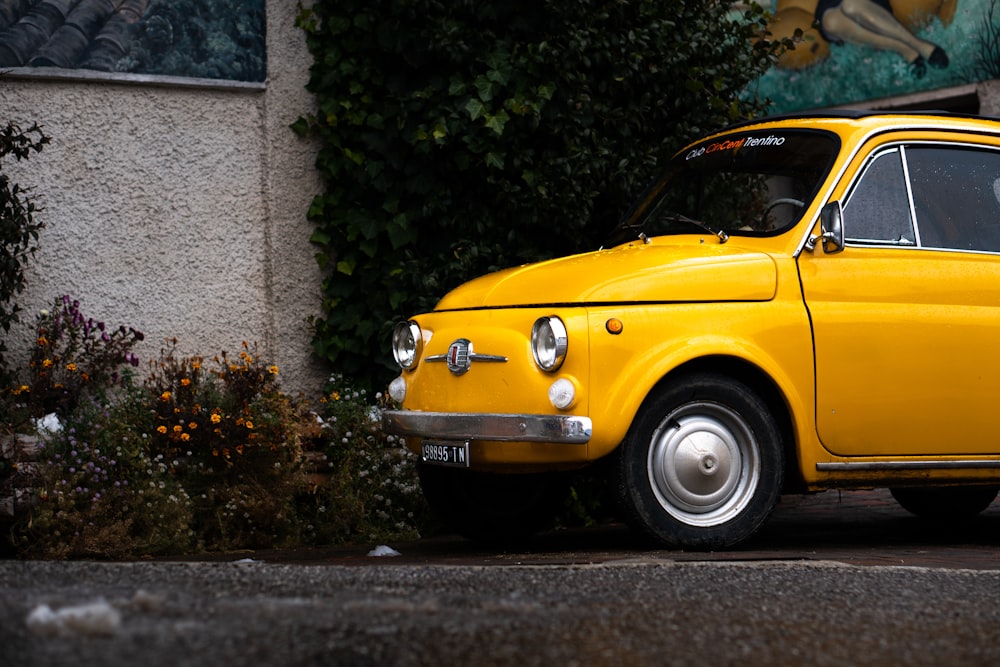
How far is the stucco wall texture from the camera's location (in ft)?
28.2

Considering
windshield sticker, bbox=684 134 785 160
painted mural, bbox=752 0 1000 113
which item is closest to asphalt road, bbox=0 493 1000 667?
windshield sticker, bbox=684 134 785 160

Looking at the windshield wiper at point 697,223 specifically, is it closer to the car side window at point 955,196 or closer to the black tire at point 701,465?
the black tire at point 701,465

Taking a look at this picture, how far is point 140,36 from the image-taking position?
8.88 meters

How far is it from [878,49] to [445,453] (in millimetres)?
7627

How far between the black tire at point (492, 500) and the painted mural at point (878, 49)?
612 centimetres

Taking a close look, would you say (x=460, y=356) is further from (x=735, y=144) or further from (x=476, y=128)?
(x=476, y=128)

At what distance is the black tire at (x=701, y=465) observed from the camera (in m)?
6.01

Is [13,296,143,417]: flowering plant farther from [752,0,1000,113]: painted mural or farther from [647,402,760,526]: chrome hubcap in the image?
[752,0,1000,113]: painted mural

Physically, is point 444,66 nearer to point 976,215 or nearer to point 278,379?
point 278,379

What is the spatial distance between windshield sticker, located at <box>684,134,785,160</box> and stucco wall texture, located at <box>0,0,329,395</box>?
281 centimetres

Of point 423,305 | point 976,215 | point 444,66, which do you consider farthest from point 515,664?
Answer: point 444,66

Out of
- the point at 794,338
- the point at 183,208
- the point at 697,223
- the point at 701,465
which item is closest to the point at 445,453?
the point at 701,465

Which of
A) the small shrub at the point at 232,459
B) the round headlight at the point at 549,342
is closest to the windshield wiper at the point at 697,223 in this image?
the round headlight at the point at 549,342

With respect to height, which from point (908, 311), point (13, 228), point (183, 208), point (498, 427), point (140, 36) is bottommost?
point (498, 427)
